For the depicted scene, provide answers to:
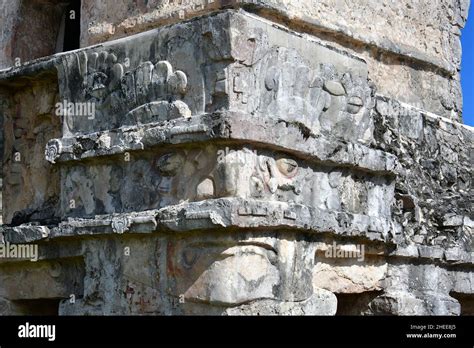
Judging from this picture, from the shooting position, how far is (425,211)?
5.65 meters

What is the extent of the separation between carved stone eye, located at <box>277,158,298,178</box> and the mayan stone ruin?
0.01 meters

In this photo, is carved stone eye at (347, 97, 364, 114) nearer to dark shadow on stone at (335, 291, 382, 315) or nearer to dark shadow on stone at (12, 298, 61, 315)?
dark shadow on stone at (335, 291, 382, 315)

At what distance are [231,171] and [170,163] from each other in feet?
1.28

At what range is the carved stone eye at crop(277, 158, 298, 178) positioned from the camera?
14.6 feet

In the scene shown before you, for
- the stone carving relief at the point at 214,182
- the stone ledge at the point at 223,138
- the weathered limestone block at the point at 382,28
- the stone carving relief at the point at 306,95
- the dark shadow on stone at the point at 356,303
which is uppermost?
the weathered limestone block at the point at 382,28

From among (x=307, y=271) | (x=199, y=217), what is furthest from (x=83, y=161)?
(x=307, y=271)

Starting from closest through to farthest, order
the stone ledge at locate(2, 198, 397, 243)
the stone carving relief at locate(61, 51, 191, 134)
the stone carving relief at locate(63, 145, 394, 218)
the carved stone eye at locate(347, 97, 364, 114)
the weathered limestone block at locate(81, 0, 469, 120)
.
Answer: the stone ledge at locate(2, 198, 397, 243) → the stone carving relief at locate(63, 145, 394, 218) → the stone carving relief at locate(61, 51, 191, 134) → the carved stone eye at locate(347, 97, 364, 114) → the weathered limestone block at locate(81, 0, 469, 120)

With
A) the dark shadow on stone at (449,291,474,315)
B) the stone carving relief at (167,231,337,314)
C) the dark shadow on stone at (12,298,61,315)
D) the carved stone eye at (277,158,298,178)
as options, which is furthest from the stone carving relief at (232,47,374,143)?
the dark shadow on stone at (12,298,61,315)

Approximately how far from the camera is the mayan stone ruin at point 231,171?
4258 millimetres

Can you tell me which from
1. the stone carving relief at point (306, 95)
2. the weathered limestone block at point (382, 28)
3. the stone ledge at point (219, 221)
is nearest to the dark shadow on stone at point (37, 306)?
the stone ledge at point (219, 221)

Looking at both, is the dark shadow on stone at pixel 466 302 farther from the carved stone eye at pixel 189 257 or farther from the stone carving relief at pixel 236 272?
the carved stone eye at pixel 189 257

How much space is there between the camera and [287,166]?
446 centimetres

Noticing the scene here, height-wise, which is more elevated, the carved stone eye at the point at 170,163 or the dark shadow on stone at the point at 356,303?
the carved stone eye at the point at 170,163
